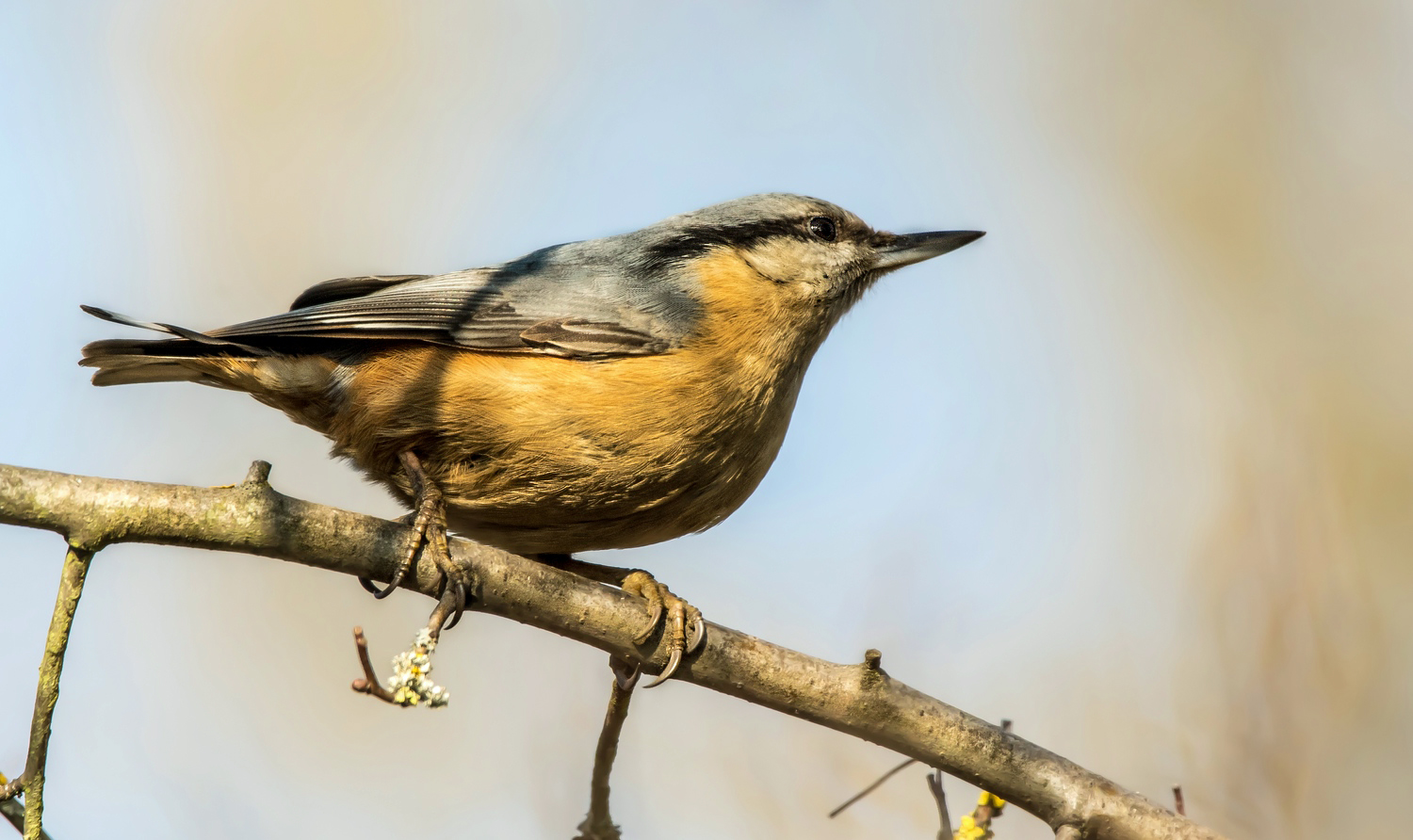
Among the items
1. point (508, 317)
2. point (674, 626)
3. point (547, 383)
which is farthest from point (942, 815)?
point (508, 317)

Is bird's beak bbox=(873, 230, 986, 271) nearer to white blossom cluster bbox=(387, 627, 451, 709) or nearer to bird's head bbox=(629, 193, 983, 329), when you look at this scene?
bird's head bbox=(629, 193, 983, 329)

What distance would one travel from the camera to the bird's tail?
3.72 meters

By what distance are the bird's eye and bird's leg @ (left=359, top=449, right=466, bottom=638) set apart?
1.85 m

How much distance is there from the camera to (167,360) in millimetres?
3732

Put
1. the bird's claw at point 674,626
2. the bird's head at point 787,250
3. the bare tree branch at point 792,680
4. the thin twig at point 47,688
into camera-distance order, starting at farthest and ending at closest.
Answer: the bird's head at point 787,250 → the bird's claw at point 674,626 → the bare tree branch at point 792,680 → the thin twig at point 47,688

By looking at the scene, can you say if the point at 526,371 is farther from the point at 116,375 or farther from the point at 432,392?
the point at 116,375

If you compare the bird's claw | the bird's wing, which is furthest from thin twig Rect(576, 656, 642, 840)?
the bird's wing

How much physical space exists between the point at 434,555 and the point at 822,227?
2.24 meters

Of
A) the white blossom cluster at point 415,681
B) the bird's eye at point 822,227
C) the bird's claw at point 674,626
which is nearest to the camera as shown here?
the white blossom cluster at point 415,681

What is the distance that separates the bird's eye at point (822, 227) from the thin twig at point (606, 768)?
2.01 m

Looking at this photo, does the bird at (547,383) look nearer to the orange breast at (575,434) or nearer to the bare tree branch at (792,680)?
the orange breast at (575,434)

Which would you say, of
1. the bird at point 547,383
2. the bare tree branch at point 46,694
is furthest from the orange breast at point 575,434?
the bare tree branch at point 46,694

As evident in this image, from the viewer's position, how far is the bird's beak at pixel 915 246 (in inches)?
177

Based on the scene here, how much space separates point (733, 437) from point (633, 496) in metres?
0.39
